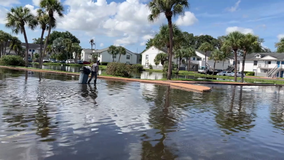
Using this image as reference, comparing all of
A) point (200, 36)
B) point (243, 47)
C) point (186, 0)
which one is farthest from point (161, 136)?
point (200, 36)

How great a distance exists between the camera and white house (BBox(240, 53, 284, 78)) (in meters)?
60.5

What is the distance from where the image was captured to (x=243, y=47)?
108ft

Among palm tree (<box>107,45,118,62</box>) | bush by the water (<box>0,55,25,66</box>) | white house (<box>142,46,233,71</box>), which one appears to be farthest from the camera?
palm tree (<box>107,45,118,62</box>)

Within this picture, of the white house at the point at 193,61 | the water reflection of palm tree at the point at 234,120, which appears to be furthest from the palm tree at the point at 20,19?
the white house at the point at 193,61

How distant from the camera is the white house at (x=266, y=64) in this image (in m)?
60.5

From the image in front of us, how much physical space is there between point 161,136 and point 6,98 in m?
6.77

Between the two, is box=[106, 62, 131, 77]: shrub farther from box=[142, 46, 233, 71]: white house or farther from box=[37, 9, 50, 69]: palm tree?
box=[142, 46, 233, 71]: white house

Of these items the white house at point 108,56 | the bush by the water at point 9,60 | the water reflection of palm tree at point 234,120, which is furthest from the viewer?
the white house at point 108,56

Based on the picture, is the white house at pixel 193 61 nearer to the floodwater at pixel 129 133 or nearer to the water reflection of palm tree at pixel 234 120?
the water reflection of palm tree at pixel 234 120

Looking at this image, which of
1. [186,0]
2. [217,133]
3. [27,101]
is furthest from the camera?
[186,0]

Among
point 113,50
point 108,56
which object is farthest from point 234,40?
point 108,56

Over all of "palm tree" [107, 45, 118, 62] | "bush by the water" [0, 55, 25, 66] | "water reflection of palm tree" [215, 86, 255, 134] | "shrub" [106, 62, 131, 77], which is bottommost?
"water reflection of palm tree" [215, 86, 255, 134]

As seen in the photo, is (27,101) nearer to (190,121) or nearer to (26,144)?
(26,144)

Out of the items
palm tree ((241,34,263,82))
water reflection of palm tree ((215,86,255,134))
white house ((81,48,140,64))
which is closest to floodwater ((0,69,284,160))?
water reflection of palm tree ((215,86,255,134))
